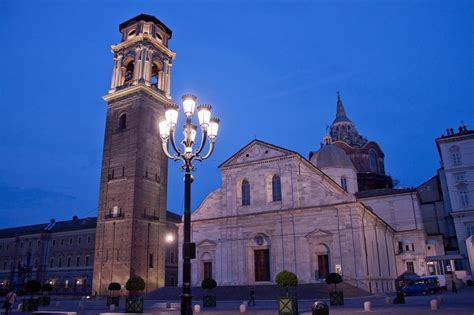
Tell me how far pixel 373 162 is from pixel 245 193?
3458 cm

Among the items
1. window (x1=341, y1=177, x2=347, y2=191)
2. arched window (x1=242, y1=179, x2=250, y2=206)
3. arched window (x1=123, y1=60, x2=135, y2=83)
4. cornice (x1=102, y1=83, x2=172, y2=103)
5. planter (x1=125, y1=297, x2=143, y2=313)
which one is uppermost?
arched window (x1=123, y1=60, x2=135, y2=83)

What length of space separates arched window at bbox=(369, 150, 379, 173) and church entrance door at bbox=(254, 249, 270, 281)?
113 ft

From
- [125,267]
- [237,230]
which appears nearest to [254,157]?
[237,230]

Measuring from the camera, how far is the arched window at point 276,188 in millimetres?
36125

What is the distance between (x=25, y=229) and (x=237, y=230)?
4863 centimetres

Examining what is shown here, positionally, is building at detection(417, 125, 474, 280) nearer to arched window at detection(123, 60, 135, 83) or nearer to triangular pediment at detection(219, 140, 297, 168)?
triangular pediment at detection(219, 140, 297, 168)

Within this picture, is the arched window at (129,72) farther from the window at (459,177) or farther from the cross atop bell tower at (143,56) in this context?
the window at (459,177)

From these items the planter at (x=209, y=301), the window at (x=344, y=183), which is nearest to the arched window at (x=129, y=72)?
the window at (x=344, y=183)

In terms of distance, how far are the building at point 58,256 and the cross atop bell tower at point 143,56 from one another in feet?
64.0

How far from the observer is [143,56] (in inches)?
1901

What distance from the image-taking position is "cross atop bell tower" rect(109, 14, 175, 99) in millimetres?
48281

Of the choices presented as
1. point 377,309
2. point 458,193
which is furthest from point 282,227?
point 458,193

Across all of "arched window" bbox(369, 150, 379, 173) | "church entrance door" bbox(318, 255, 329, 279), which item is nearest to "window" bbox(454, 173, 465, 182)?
"arched window" bbox(369, 150, 379, 173)

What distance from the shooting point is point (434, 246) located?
5125 cm
